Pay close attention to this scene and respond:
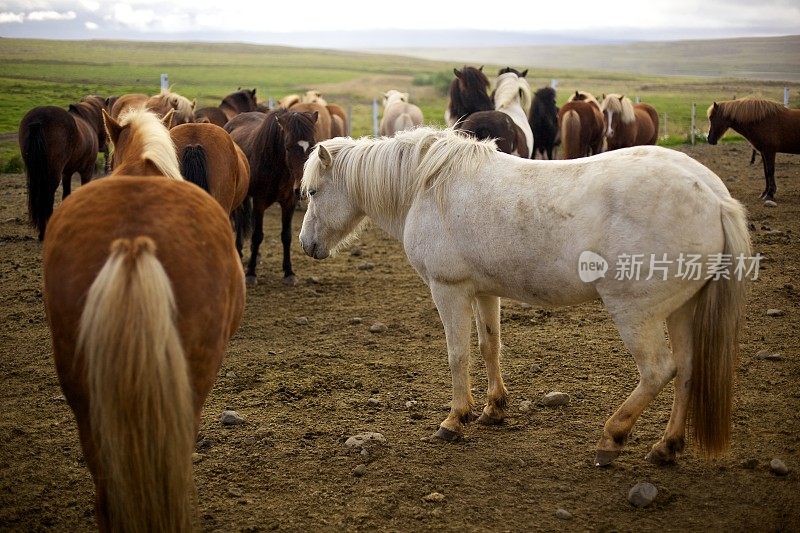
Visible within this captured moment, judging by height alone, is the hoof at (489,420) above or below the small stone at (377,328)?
below

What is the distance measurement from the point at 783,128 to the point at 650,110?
486 cm

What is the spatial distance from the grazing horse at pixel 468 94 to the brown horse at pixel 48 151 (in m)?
5.84

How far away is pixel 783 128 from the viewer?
440 inches

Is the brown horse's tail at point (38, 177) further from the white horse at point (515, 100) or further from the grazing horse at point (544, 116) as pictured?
the grazing horse at point (544, 116)

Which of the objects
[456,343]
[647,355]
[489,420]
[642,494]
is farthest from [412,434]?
[647,355]

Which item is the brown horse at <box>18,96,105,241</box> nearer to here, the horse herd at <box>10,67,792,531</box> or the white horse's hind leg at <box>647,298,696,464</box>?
the horse herd at <box>10,67,792,531</box>

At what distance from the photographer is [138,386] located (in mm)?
2148

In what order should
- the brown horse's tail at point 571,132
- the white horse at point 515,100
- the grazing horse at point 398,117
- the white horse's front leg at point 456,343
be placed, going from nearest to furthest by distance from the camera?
the white horse's front leg at point 456,343
the white horse at point 515,100
the brown horse's tail at point 571,132
the grazing horse at point 398,117

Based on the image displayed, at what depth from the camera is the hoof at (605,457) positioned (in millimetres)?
3523

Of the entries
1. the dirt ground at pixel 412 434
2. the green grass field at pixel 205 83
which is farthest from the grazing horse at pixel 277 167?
the green grass field at pixel 205 83

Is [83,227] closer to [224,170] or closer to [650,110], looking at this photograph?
[224,170]

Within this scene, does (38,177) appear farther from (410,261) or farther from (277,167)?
(410,261)

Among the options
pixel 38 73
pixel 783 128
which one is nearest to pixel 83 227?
pixel 783 128

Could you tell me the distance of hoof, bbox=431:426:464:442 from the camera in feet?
12.9
